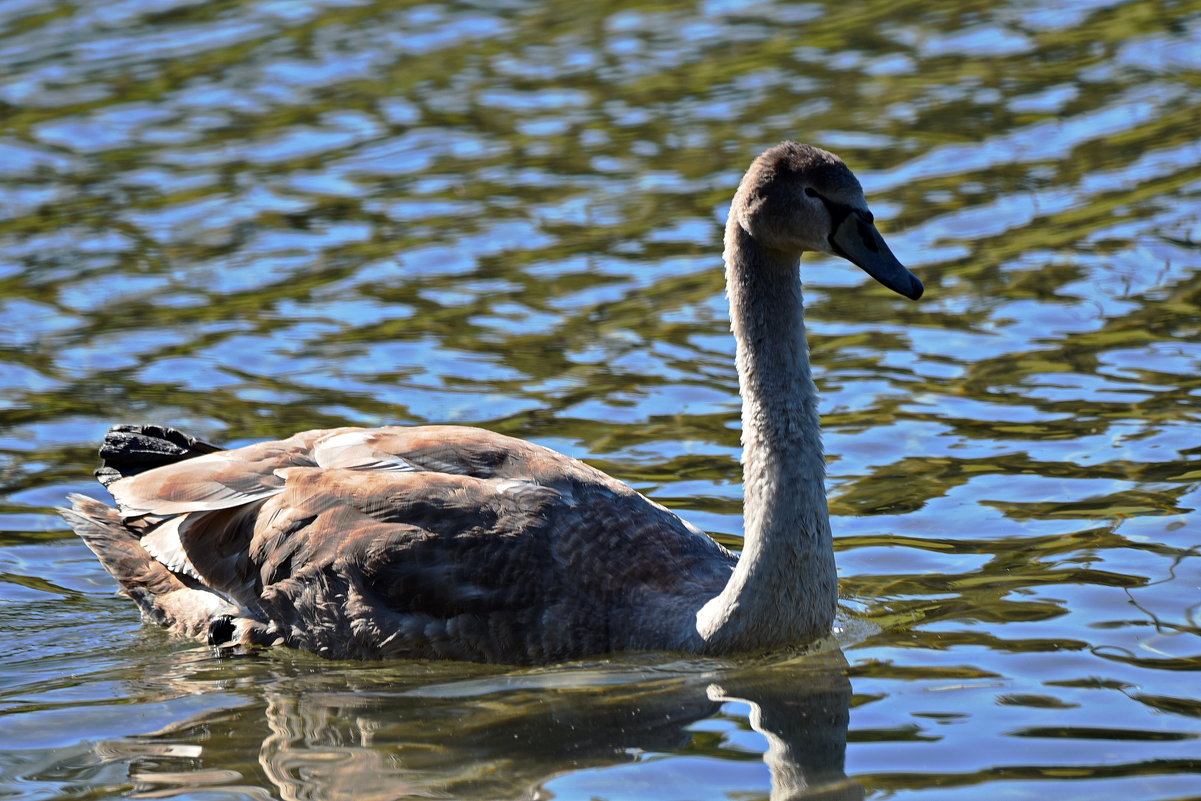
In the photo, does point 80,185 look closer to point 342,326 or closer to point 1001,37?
point 342,326

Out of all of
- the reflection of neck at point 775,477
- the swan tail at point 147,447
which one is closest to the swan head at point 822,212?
the reflection of neck at point 775,477

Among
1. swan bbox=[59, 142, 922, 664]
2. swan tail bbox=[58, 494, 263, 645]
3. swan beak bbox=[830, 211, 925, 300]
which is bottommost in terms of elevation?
swan tail bbox=[58, 494, 263, 645]

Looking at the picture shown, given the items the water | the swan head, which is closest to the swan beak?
the swan head

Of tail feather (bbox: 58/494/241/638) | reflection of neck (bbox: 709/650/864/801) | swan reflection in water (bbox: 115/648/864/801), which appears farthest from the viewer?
tail feather (bbox: 58/494/241/638)

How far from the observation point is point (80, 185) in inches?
594

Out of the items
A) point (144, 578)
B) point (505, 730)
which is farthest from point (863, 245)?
point (144, 578)

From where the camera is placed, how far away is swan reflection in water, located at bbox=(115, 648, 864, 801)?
675 cm

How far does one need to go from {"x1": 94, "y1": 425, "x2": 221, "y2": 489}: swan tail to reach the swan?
220 mm

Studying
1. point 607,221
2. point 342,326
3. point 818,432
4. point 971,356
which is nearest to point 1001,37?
point 607,221

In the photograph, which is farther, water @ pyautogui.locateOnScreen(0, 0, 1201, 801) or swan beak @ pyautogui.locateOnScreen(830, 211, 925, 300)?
swan beak @ pyautogui.locateOnScreen(830, 211, 925, 300)

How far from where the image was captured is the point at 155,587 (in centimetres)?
914

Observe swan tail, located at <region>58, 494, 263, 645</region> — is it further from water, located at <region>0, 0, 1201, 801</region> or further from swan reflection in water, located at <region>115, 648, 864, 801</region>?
swan reflection in water, located at <region>115, 648, 864, 801</region>

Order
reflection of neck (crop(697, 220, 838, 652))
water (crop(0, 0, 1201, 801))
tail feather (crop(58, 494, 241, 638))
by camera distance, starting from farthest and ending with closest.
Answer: tail feather (crop(58, 494, 241, 638))
reflection of neck (crop(697, 220, 838, 652))
water (crop(0, 0, 1201, 801))

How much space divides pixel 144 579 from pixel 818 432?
11.6 ft
